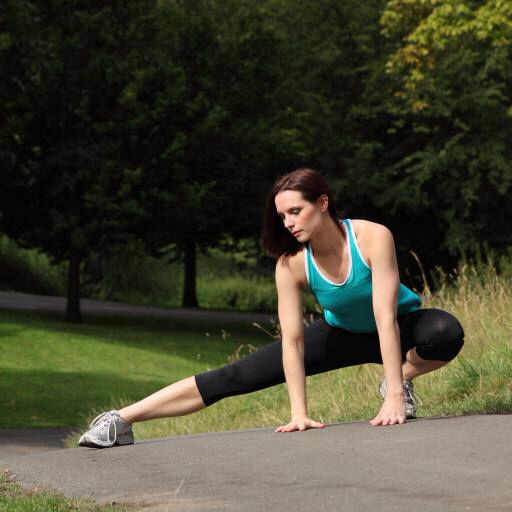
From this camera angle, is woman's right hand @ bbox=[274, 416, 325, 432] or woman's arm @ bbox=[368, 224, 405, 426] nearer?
→ woman's arm @ bbox=[368, 224, 405, 426]

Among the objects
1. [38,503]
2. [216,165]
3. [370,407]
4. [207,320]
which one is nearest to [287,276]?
[38,503]

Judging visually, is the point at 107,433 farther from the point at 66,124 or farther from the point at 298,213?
the point at 66,124

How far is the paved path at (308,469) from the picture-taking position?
4566mm

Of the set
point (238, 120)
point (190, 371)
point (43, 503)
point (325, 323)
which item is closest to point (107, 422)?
point (325, 323)

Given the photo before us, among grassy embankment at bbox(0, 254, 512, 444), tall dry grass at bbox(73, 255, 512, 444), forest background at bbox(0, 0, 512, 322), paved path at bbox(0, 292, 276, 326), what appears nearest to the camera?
tall dry grass at bbox(73, 255, 512, 444)

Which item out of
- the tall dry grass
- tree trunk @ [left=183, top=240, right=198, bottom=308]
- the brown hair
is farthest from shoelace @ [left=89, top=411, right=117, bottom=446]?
tree trunk @ [left=183, top=240, right=198, bottom=308]

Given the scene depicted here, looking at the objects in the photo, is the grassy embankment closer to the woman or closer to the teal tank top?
the woman

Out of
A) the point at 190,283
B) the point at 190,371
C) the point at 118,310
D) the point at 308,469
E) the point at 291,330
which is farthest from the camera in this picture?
the point at 190,283

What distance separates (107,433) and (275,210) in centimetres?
156

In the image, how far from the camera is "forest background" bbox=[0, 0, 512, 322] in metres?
25.3

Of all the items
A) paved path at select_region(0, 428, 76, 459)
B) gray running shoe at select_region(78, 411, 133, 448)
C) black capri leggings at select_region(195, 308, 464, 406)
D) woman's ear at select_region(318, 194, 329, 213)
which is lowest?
paved path at select_region(0, 428, 76, 459)

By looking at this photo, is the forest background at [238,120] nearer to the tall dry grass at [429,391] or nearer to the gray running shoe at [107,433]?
the tall dry grass at [429,391]

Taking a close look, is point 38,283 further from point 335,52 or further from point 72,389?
point 72,389

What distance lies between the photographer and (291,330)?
5.93 meters
